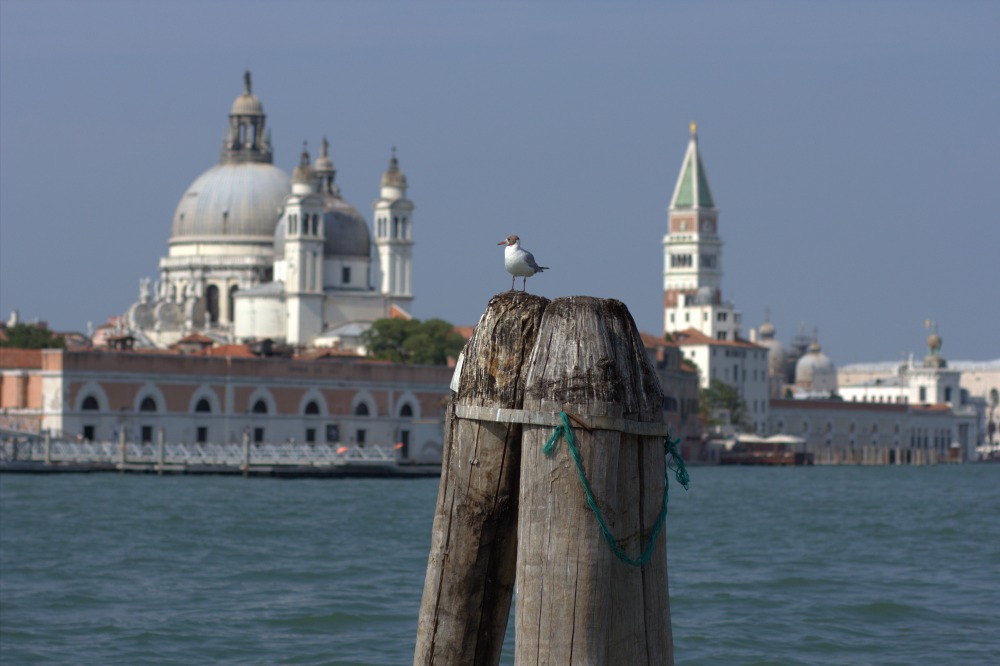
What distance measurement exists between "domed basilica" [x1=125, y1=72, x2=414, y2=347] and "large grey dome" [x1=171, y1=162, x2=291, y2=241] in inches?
1.8

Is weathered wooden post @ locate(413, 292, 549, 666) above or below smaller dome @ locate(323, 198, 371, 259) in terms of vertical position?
below

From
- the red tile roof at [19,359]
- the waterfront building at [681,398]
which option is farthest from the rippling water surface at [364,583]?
the waterfront building at [681,398]

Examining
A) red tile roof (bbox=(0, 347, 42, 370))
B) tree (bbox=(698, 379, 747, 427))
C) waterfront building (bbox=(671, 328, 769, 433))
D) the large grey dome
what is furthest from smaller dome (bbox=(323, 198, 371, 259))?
waterfront building (bbox=(671, 328, 769, 433))

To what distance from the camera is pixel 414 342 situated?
2854 inches

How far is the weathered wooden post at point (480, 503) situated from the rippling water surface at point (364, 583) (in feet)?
18.6

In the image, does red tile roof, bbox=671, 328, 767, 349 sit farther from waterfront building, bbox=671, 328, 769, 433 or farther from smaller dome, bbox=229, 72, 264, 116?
smaller dome, bbox=229, 72, 264, 116

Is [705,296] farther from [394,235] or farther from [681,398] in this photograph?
[394,235]

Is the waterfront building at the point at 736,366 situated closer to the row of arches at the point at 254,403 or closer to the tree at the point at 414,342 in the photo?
the tree at the point at 414,342

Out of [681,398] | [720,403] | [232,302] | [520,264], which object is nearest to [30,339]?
[232,302]

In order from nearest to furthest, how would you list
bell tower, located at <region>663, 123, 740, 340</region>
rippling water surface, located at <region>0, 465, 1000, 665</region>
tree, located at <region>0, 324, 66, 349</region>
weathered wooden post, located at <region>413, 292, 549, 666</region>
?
1. weathered wooden post, located at <region>413, 292, 549, 666</region>
2. rippling water surface, located at <region>0, 465, 1000, 665</region>
3. tree, located at <region>0, 324, 66, 349</region>
4. bell tower, located at <region>663, 123, 740, 340</region>

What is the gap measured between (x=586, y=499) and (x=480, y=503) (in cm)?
45

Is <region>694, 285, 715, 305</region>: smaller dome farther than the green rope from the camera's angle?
Yes

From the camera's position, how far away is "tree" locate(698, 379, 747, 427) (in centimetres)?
9319

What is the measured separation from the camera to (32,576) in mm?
18109
